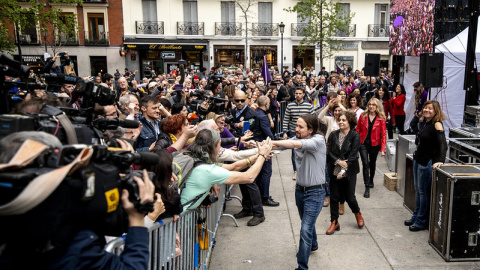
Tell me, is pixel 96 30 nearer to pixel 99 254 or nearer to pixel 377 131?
pixel 377 131

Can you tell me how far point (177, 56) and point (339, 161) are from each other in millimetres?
29097

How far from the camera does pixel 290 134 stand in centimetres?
898

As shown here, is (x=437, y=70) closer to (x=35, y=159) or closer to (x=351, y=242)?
(x=351, y=242)

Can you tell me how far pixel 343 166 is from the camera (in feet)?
19.1

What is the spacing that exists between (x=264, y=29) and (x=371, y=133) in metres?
27.4

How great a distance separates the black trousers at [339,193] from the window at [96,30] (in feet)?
97.0

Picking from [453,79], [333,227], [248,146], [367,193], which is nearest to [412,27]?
[453,79]

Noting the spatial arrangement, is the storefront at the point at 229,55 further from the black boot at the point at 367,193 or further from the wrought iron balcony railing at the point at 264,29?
the black boot at the point at 367,193

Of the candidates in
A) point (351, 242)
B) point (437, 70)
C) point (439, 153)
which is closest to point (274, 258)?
→ point (351, 242)

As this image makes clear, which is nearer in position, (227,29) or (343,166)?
(343,166)

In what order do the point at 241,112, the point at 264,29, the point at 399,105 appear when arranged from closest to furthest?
the point at 241,112 → the point at 399,105 → the point at 264,29

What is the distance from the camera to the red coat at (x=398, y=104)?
12039 mm

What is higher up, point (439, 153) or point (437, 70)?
point (437, 70)

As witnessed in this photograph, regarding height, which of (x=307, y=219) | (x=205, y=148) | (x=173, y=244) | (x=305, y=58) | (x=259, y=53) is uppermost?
(x=259, y=53)
